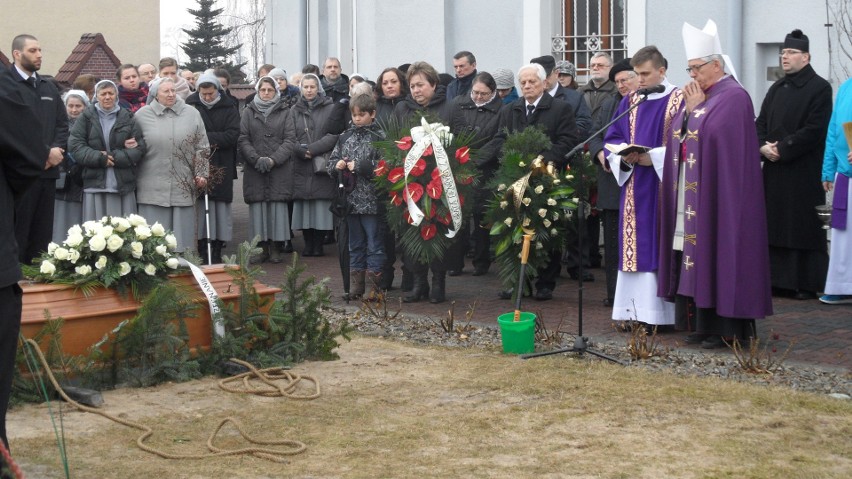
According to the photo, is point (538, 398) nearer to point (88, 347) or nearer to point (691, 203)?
point (691, 203)

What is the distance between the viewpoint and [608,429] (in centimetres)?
670

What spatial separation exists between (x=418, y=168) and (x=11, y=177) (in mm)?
5712

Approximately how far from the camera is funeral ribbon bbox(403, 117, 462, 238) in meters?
10.6

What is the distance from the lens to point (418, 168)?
10.6m

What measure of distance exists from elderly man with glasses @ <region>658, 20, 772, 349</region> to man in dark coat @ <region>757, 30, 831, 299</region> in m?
2.50

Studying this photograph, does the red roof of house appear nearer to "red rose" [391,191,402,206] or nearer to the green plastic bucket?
"red rose" [391,191,402,206]

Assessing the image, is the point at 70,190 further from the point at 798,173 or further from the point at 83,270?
the point at 798,173

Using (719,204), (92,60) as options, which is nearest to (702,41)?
(719,204)

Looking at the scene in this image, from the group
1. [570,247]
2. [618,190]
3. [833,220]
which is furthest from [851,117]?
[570,247]

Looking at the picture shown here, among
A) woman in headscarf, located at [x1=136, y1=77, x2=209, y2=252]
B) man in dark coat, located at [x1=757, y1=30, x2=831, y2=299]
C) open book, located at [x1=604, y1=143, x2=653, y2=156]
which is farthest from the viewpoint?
woman in headscarf, located at [x1=136, y1=77, x2=209, y2=252]

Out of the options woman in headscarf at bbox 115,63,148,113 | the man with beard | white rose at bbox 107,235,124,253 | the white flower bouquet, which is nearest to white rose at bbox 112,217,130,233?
the white flower bouquet

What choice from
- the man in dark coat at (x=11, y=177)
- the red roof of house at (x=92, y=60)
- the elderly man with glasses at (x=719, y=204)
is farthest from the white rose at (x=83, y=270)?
the red roof of house at (x=92, y=60)

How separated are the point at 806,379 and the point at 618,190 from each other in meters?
3.12

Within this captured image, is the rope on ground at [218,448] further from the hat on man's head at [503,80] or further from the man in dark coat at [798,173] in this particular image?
the hat on man's head at [503,80]
